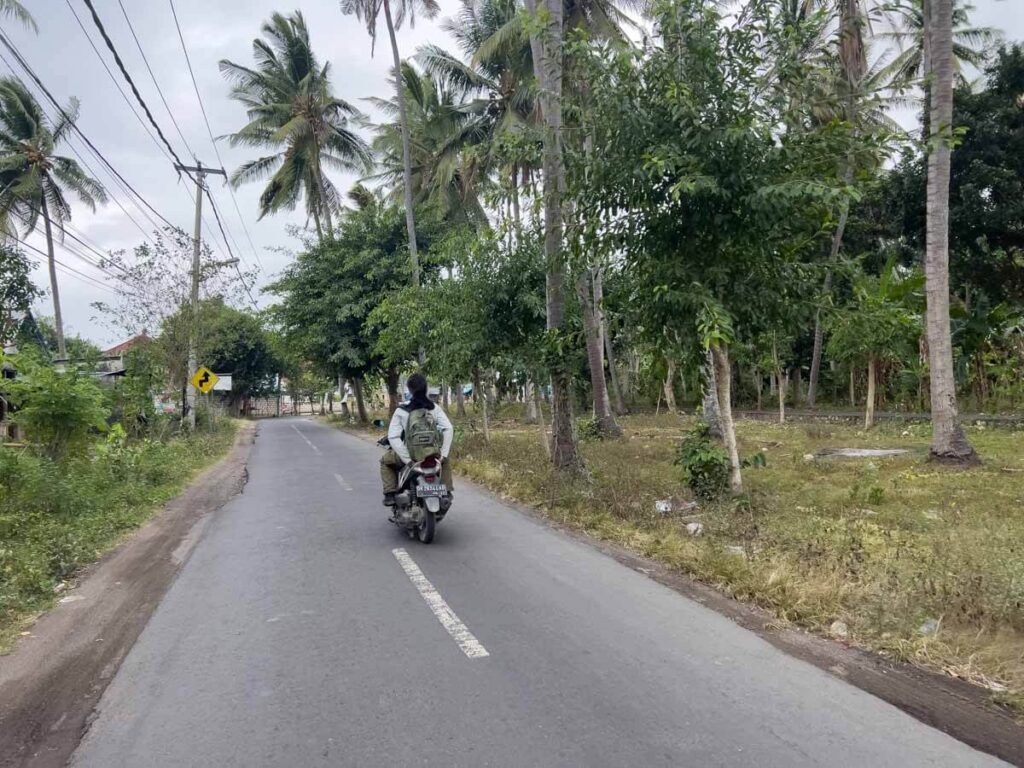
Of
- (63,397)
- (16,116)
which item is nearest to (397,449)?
(63,397)

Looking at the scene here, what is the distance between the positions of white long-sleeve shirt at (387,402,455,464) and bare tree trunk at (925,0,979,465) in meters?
8.23

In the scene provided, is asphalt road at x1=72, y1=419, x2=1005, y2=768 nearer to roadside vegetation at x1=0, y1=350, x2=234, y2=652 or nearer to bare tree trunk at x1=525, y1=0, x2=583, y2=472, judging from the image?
roadside vegetation at x1=0, y1=350, x2=234, y2=652

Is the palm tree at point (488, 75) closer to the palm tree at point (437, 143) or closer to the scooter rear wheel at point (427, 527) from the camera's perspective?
the palm tree at point (437, 143)

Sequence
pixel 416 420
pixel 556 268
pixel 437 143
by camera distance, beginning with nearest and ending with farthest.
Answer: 1. pixel 416 420
2. pixel 556 268
3. pixel 437 143

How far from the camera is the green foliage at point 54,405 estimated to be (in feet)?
33.4

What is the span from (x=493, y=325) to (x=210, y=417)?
1812cm

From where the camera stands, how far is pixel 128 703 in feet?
13.4

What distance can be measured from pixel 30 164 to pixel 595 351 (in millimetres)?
28353

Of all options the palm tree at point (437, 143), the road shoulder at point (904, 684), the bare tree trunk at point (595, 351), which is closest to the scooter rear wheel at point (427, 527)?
the road shoulder at point (904, 684)

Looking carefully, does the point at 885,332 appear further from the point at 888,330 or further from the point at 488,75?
the point at 488,75

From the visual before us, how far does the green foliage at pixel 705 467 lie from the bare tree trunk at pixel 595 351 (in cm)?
270

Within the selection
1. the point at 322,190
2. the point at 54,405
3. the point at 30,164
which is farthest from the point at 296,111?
the point at 54,405

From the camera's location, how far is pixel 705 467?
911 centimetres

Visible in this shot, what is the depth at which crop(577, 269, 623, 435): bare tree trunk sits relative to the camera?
494 inches
